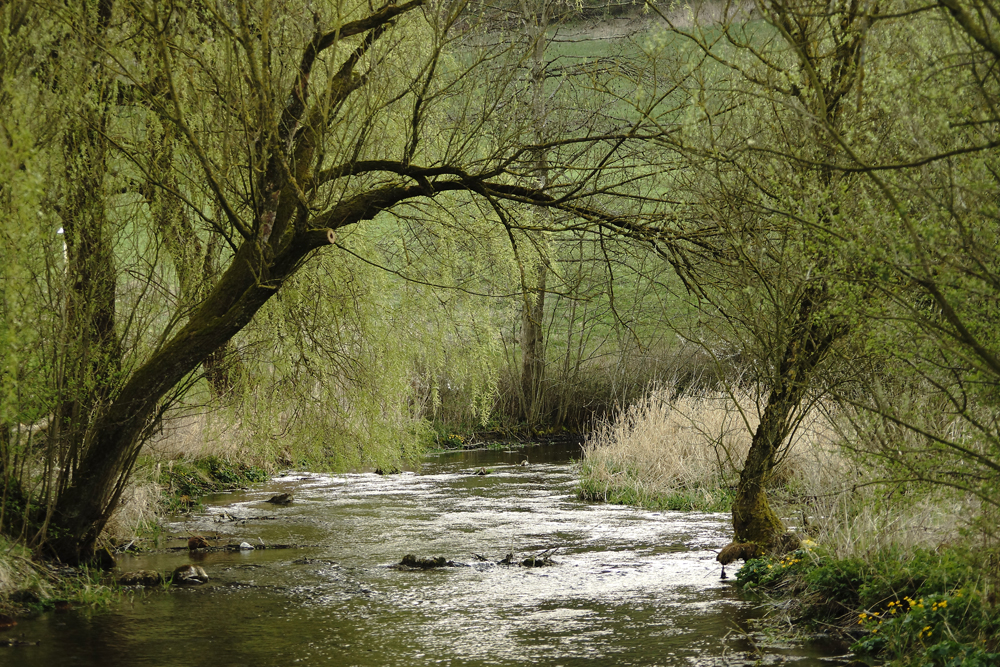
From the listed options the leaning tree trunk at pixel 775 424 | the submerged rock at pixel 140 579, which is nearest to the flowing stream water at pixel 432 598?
the submerged rock at pixel 140 579

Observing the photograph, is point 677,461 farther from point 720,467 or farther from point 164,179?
point 164,179

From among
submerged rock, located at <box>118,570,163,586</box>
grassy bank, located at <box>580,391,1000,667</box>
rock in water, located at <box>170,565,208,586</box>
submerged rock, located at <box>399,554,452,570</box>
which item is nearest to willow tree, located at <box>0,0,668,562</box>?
submerged rock, located at <box>118,570,163,586</box>

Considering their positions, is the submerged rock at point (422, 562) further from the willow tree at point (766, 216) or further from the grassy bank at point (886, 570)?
the grassy bank at point (886, 570)

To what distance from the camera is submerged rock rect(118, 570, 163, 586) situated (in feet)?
29.4

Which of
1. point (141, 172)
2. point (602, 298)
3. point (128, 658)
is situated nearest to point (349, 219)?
point (141, 172)

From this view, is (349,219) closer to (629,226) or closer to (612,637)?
(629,226)

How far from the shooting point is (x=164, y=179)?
8781 mm

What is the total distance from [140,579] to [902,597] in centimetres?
650

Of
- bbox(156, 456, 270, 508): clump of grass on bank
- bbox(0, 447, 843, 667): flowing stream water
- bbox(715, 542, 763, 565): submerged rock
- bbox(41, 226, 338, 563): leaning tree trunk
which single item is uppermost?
bbox(41, 226, 338, 563): leaning tree trunk

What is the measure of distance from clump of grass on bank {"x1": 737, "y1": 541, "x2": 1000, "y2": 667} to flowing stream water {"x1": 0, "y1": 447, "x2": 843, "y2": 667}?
14.5 inches

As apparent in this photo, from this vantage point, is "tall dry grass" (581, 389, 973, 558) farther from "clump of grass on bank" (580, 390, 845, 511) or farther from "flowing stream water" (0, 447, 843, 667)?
"flowing stream water" (0, 447, 843, 667)

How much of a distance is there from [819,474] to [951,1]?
23.4 ft

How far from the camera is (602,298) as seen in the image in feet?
82.5

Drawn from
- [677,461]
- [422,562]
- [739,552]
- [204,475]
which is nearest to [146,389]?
[422,562]
